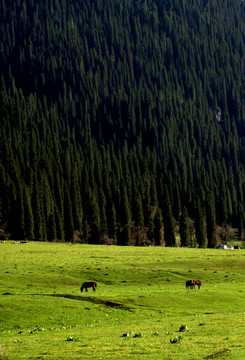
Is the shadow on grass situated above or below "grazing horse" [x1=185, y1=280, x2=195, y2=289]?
above

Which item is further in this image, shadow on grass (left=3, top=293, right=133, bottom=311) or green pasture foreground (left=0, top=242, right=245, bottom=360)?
shadow on grass (left=3, top=293, right=133, bottom=311)

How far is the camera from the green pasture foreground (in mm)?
26812

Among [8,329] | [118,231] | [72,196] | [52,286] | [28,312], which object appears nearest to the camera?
[8,329]

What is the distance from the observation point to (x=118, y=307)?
5019 cm

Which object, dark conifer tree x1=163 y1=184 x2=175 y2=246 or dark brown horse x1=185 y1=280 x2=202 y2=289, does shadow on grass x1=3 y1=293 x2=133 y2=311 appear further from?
dark conifer tree x1=163 y1=184 x2=175 y2=246

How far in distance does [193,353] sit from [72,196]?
148 meters

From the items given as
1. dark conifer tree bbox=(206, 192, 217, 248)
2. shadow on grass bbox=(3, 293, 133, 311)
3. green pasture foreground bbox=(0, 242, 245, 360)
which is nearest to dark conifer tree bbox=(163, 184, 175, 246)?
dark conifer tree bbox=(206, 192, 217, 248)

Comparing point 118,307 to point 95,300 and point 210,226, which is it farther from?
point 210,226

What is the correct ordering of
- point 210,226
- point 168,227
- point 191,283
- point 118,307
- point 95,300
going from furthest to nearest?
point 210,226, point 168,227, point 191,283, point 95,300, point 118,307

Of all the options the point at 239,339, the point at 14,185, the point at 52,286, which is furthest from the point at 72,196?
the point at 239,339

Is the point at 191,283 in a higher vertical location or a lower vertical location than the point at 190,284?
higher

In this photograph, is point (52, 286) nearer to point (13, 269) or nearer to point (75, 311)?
point (13, 269)

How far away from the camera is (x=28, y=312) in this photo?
46.7 metres

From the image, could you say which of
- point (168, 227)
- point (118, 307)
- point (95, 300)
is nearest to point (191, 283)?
point (95, 300)
